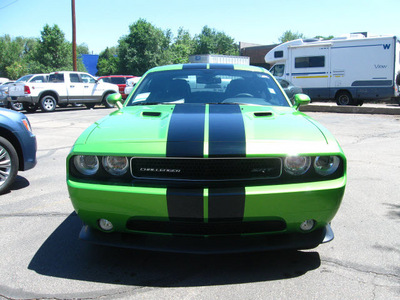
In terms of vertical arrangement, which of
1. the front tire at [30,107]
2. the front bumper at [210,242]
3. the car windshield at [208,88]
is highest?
the car windshield at [208,88]

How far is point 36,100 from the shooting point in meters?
17.0

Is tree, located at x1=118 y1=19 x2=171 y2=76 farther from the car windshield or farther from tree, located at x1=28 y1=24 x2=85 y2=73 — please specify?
the car windshield

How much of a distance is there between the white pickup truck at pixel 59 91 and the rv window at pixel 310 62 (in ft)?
31.6

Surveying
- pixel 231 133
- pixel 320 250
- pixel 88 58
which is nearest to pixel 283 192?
pixel 231 133

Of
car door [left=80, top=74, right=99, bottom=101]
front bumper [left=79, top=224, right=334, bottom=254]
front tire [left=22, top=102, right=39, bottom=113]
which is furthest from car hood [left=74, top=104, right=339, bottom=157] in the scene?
car door [left=80, top=74, right=99, bottom=101]

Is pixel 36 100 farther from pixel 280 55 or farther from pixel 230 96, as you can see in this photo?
pixel 230 96

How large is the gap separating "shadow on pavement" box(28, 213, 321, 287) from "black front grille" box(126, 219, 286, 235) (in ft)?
1.22

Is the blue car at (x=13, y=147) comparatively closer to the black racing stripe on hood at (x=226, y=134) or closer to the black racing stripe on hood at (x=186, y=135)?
the black racing stripe on hood at (x=186, y=135)

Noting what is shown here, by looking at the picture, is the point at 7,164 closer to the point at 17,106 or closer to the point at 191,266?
the point at 191,266

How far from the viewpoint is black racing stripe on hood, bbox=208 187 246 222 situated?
243cm

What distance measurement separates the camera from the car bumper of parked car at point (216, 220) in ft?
8.08

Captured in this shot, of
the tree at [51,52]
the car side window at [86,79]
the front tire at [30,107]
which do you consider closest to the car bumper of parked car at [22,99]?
the front tire at [30,107]

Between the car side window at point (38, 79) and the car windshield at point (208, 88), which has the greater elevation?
the car side window at point (38, 79)

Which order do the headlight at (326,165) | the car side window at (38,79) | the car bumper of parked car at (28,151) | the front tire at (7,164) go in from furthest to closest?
the car side window at (38,79), the car bumper of parked car at (28,151), the front tire at (7,164), the headlight at (326,165)
